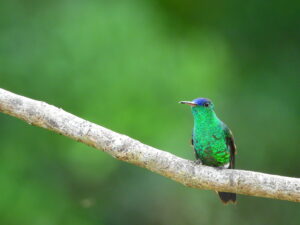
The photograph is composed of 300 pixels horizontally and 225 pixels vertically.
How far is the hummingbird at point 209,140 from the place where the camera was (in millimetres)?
5457

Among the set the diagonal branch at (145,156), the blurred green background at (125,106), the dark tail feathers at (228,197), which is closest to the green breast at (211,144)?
the dark tail feathers at (228,197)

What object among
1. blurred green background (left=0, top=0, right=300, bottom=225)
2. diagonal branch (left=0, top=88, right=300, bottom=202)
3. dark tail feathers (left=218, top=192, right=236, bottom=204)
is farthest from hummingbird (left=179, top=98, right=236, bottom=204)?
blurred green background (left=0, top=0, right=300, bottom=225)

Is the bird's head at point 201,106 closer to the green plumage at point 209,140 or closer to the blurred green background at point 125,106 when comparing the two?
the green plumage at point 209,140

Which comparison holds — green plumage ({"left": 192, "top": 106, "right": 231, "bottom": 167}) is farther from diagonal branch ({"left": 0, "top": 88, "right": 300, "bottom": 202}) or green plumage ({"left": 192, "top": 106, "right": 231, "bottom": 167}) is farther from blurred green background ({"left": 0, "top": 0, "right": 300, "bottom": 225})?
blurred green background ({"left": 0, "top": 0, "right": 300, "bottom": 225})

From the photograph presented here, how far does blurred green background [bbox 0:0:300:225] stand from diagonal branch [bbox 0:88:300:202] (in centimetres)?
364

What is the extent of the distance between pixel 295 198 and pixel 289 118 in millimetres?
5505

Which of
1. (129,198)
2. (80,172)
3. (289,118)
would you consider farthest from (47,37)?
(289,118)

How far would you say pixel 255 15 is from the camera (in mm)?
10078

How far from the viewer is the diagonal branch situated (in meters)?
4.33

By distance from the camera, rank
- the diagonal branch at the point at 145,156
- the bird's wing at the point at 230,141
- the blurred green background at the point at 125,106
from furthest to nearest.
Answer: the blurred green background at the point at 125,106 < the bird's wing at the point at 230,141 < the diagonal branch at the point at 145,156

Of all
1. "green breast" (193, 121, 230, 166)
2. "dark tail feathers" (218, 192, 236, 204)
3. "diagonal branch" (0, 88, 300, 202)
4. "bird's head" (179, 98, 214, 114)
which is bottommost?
"diagonal branch" (0, 88, 300, 202)

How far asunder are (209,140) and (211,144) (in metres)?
0.04

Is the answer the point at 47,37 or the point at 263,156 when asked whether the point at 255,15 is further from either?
the point at 47,37

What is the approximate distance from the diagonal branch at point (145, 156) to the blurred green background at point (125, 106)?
3635 mm
